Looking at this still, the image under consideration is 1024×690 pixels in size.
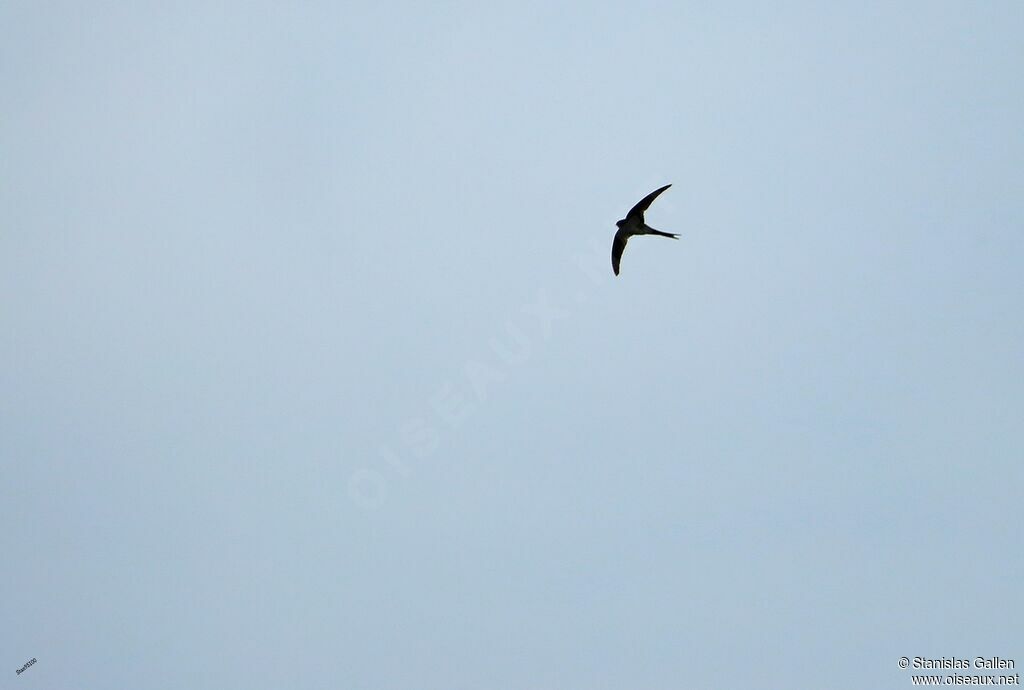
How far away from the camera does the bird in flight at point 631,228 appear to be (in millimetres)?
51906

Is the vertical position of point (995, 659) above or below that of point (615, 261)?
below

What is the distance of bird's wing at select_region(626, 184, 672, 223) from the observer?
51.1 meters

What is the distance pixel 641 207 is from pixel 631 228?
7.64ft

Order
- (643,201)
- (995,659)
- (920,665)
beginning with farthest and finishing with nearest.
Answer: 1. (995,659)
2. (920,665)
3. (643,201)

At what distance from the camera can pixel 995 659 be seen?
77688mm

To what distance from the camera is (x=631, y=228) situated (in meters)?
54.3

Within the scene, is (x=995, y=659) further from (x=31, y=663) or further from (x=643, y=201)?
(x=31, y=663)

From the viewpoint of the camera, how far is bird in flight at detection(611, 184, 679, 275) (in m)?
51.9

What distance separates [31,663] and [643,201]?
7451 cm

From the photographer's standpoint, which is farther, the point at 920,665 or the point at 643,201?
the point at 920,665

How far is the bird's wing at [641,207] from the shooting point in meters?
51.1

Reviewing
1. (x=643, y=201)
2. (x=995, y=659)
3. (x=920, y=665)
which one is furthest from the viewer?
(x=995, y=659)

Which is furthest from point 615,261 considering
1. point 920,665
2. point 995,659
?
point 995,659

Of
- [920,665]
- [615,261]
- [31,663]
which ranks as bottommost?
[31,663]
